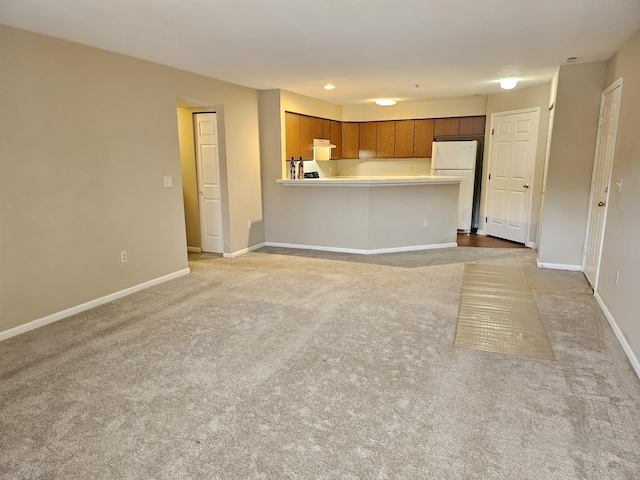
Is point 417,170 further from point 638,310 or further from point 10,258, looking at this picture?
point 10,258

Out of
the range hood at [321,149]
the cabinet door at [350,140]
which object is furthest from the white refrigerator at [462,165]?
the range hood at [321,149]

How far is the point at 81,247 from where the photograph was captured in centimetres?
361

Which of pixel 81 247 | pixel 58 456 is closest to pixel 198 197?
pixel 81 247

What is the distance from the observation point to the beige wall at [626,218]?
112 inches

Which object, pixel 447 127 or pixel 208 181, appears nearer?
pixel 208 181

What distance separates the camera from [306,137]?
6773 mm

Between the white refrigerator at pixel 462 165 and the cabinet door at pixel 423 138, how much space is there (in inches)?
8.2

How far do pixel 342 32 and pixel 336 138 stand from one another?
475 centimetres

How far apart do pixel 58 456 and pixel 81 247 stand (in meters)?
2.20

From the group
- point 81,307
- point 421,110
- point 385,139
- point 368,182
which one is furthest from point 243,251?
point 421,110

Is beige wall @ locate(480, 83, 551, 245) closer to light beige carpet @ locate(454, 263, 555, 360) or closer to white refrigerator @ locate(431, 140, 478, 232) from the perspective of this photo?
white refrigerator @ locate(431, 140, 478, 232)

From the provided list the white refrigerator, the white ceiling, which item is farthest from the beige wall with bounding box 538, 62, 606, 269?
the white refrigerator

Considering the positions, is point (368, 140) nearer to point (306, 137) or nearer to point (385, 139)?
point (385, 139)

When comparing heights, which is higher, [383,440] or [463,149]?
[463,149]
